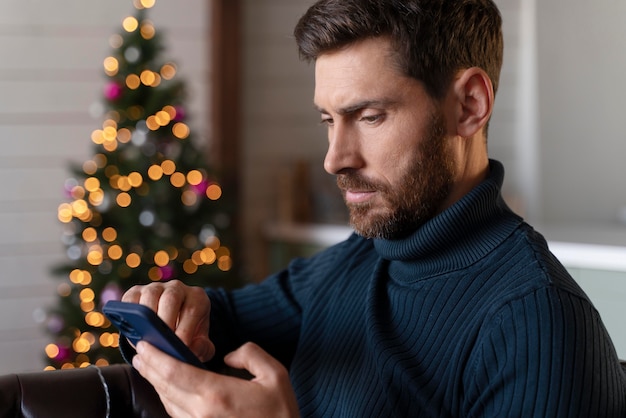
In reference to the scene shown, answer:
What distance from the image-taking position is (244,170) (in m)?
3.78

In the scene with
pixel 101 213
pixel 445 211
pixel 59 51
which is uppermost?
pixel 59 51

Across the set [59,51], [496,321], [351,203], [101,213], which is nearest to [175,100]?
[101,213]

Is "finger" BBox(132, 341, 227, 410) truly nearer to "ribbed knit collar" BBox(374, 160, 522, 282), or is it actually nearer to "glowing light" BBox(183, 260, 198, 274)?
"ribbed knit collar" BBox(374, 160, 522, 282)

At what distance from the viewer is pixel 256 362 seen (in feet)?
3.84

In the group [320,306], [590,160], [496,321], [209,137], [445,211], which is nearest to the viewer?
[496,321]

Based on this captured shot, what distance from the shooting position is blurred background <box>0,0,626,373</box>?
132 inches

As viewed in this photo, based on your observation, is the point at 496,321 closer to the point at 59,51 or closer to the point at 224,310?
the point at 224,310

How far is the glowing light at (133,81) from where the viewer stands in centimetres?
299

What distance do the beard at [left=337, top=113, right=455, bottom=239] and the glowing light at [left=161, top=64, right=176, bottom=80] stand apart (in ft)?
5.90

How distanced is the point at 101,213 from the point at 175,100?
48 cm

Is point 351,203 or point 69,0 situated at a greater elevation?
point 69,0

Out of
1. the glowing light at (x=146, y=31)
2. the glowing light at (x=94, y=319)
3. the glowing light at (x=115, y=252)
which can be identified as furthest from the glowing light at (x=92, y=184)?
the glowing light at (x=146, y=31)

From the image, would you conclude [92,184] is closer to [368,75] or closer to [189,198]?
[189,198]

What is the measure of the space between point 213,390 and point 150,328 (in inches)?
4.4
